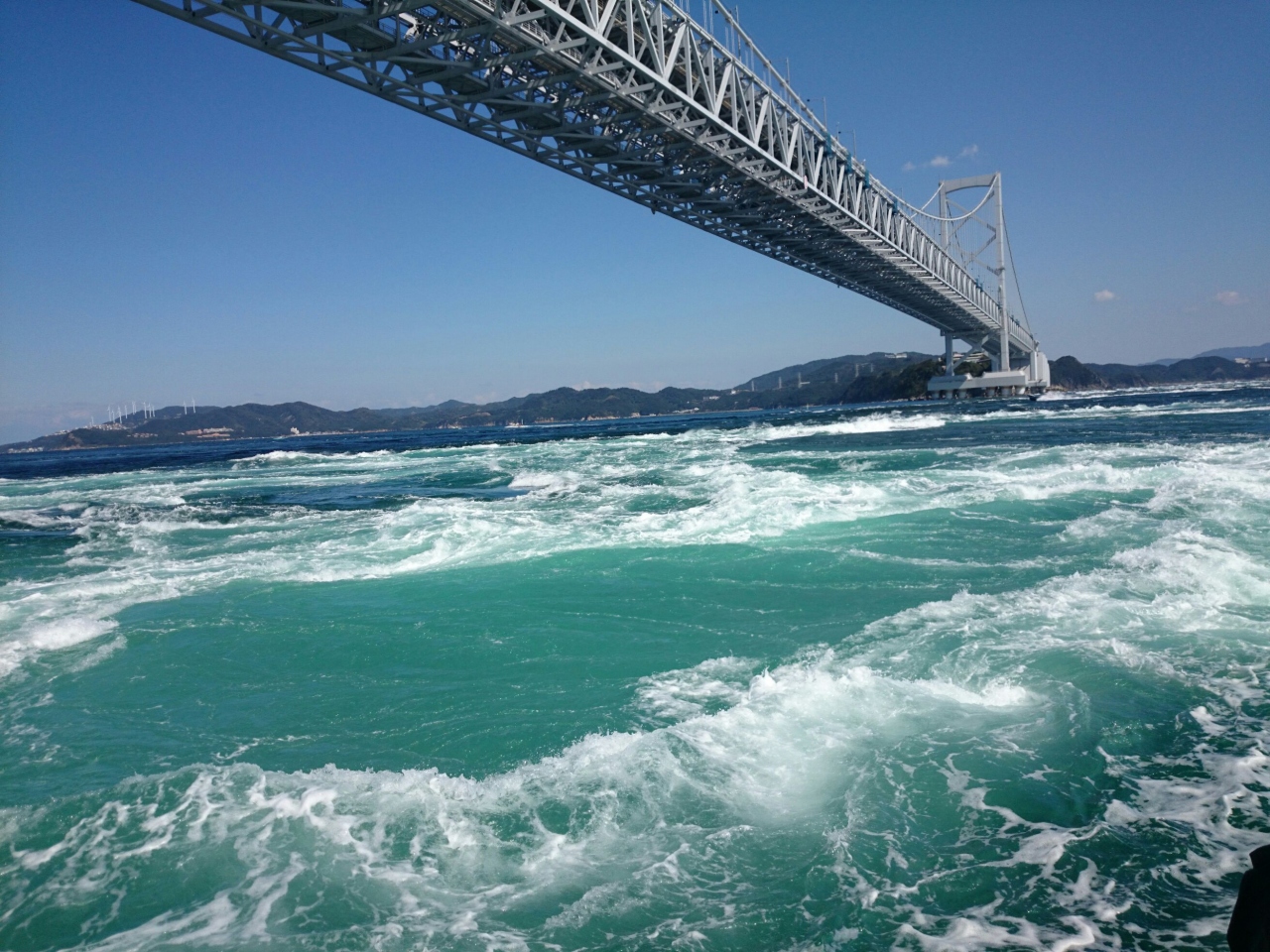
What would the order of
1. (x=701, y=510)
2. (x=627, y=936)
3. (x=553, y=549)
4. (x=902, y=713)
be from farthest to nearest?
(x=701, y=510) < (x=553, y=549) < (x=902, y=713) < (x=627, y=936)

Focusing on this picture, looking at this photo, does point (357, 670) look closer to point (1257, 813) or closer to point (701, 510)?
point (1257, 813)

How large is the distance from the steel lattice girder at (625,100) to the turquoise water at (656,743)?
29.0 ft

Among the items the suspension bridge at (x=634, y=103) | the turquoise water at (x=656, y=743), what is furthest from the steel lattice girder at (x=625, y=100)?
the turquoise water at (x=656, y=743)

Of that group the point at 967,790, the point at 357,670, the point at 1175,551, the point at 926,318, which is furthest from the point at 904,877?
the point at 926,318

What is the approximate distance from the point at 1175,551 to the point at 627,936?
7.07 metres

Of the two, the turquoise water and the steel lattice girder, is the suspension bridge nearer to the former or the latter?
the steel lattice girder

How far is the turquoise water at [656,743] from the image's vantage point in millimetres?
2590

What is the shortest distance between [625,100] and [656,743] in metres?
16.0

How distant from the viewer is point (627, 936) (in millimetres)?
2461

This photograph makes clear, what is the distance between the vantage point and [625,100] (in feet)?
53.3

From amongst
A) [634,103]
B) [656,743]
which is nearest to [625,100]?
[634,103]

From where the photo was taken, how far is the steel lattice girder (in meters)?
11.9

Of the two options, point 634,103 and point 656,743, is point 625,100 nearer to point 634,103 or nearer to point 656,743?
point 634,103

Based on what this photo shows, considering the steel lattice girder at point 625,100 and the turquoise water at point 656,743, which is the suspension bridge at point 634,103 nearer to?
the steel lattice girder at point 625,100
